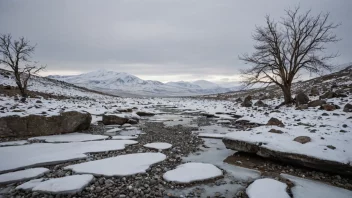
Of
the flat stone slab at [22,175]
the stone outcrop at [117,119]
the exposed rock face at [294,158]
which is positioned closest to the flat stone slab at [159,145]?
the exposed rock face at [294,158]

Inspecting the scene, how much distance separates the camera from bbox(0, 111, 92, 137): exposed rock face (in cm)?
830

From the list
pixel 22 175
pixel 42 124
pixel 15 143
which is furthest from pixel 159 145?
pixel 42 124

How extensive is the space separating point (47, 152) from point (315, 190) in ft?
23.3

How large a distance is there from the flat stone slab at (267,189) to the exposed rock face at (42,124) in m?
8.55

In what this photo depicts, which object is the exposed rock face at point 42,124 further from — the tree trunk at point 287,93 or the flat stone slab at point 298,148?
the tree trunk at point 287,93

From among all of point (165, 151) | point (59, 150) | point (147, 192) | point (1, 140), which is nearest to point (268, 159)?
point (165, 151)

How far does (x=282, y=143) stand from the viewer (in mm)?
5734

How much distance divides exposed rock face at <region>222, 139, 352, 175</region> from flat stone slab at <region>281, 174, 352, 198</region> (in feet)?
1.89

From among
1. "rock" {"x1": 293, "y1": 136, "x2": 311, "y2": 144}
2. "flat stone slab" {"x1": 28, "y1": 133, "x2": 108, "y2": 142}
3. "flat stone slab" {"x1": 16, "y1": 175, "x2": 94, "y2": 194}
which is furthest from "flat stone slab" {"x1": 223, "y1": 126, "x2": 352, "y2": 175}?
"flat stone slab" {"x1": 28, "y1": 133, "x2": 108, "y2": 142}

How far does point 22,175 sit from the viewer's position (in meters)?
4.62

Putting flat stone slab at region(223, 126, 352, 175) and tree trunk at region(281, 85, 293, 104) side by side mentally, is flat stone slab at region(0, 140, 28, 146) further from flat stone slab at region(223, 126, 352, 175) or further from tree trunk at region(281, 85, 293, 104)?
tree trunk at region(281, 85, 293, 104)

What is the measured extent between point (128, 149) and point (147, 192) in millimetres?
3179

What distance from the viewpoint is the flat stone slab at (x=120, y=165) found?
492 centimetres

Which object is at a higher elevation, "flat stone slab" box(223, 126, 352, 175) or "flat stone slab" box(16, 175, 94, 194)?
"flat stone slab" box(223, 126, 352, 175)
